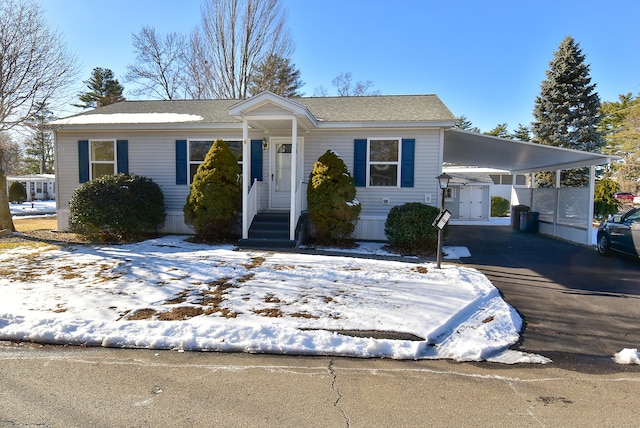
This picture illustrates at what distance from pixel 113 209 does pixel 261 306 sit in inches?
267

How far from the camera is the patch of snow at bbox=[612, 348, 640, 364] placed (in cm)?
374

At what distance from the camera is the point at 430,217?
9.20m

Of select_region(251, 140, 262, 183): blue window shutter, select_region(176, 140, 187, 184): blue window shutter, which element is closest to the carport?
select_region(251, 140, 262, 183): blue window shutter

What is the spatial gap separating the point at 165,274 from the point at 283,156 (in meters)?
5.79

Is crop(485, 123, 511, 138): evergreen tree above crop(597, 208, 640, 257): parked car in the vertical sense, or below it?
above

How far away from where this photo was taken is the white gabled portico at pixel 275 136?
→ 9.07m

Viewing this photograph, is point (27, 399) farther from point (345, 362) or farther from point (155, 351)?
point (345, 362)

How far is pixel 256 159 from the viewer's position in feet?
37.5

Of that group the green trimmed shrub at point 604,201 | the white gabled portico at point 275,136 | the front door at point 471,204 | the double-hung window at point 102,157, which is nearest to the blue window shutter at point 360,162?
the white gabled portico at point 275,136

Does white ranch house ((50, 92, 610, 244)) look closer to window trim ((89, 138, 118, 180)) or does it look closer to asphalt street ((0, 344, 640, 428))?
window trim ((89, 138, 118, 180))

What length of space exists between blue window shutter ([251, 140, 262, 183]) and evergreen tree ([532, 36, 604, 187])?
16713 millimetres

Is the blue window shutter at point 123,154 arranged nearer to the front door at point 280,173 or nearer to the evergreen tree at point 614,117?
the front door at point 280,173

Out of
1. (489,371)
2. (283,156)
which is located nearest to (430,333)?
(489,371)

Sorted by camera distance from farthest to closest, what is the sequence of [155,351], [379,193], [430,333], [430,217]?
[379,193], [430,217], [430,333], [155,351]
